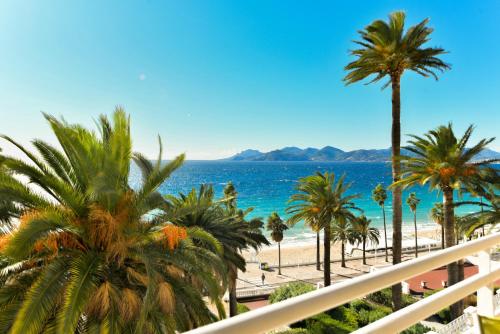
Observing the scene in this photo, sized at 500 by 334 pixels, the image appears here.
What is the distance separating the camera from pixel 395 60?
1584cm

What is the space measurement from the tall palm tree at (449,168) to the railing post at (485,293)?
46.3 ft

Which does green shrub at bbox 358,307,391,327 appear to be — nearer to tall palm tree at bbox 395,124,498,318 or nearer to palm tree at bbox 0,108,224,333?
tall palm tree at bbox 395,124,498,318

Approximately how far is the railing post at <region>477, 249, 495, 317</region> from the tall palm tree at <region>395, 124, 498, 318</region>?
14.1 metres

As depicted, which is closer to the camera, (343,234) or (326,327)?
(326,327)

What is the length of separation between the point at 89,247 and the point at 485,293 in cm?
647

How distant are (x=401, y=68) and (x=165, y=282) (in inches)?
587

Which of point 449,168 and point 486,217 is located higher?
point 449,168

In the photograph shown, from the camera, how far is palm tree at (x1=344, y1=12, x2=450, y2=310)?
1573 cm

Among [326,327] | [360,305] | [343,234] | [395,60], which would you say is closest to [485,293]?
[326,327]

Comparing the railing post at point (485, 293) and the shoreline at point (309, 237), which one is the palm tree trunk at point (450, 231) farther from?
the shoreline at point (309, 237)

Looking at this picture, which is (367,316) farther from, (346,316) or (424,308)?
(424,308)

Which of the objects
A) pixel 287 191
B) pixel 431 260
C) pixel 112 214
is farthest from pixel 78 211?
pixel 287 191

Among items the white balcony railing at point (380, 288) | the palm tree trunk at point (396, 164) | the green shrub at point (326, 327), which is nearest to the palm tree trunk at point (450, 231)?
the palm tree trunk at point (396, 164)

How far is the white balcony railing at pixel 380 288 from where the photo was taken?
3.09ft
